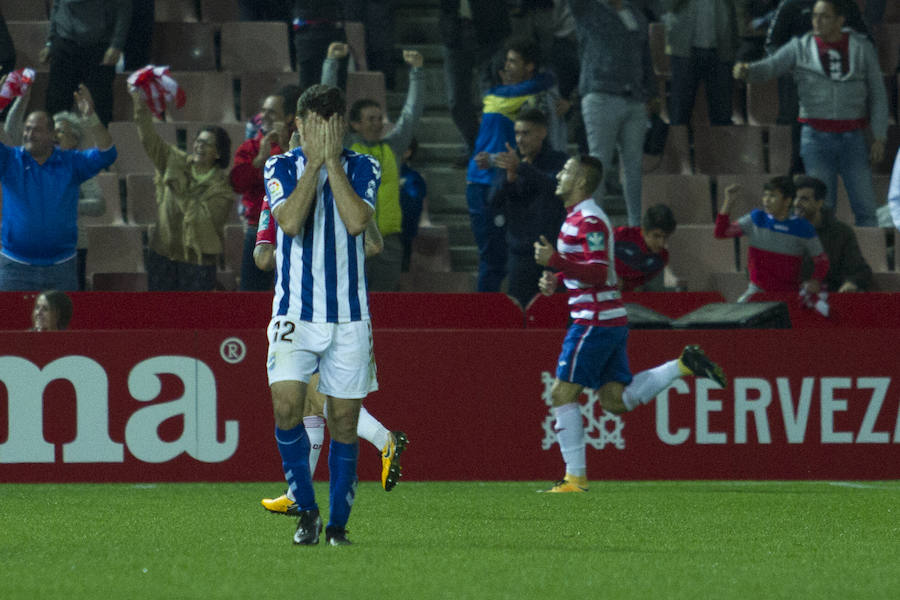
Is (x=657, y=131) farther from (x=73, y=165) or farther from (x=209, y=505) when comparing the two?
(x=209, y=505)

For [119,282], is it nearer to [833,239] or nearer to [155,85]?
[155,85]

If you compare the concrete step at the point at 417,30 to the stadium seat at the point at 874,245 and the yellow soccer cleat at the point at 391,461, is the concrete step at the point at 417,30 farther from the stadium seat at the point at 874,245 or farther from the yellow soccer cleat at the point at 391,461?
the yellow soccer cleat at the point at 391,461

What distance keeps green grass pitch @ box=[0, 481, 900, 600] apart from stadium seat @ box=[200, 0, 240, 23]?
18.8 ft

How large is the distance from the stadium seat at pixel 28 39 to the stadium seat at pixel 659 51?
533cm

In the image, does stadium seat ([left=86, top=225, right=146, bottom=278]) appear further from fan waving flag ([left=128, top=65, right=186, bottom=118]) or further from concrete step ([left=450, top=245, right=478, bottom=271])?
concrete step ([left=450, top=245, right=478, bottom=271])

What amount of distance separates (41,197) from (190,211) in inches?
42.7

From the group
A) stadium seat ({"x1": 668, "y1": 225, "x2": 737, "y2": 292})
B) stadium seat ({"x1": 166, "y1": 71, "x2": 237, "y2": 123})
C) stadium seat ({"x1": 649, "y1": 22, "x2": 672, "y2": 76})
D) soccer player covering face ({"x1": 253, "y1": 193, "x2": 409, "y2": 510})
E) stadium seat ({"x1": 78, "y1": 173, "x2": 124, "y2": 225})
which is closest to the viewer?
soccer player covering face ({"x1": 253, "y1": 193, "x2": 409, "y2": 510})

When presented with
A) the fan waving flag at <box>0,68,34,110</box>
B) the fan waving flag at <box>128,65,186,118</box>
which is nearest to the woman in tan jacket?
the fan waving flag at <box>128,65,186,118</box>

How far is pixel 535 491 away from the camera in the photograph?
30.0 ft

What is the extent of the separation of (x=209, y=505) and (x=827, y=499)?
11.1 ft

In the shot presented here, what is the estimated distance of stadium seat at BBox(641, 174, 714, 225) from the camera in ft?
43.0

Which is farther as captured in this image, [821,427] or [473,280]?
[473,280]

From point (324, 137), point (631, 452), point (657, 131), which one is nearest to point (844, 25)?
point (657, 131)

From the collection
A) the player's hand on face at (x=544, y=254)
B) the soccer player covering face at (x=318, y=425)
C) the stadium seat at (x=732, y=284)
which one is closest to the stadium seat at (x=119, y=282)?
the soccer player covering face at (x=318, y=425)
